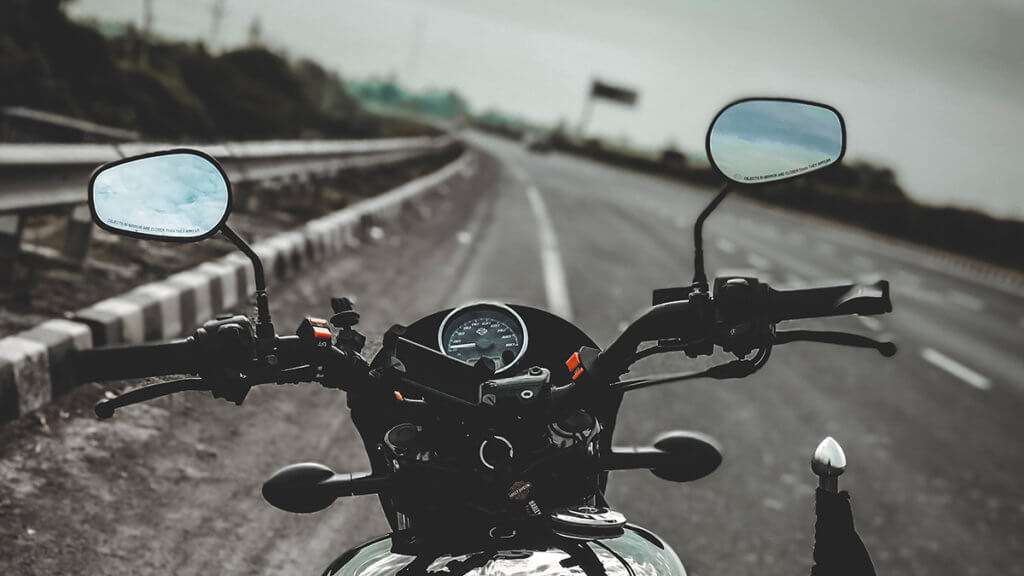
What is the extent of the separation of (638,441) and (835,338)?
3831mm

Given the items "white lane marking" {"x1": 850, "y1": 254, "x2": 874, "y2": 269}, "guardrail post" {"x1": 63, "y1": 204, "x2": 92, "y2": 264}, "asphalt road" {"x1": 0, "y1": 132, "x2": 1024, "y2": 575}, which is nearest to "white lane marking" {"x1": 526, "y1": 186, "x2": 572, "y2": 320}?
"asphalt road" {"x1": 0, "y1": 132, "x2": 1024, "y2": 575}

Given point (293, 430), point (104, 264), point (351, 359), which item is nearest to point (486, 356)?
point (351, 359)

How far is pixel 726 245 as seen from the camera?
20172 millimetres

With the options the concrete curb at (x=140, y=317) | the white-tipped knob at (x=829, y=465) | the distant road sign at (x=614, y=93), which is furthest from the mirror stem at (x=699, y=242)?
the distant road sign at (x=614, y=93)

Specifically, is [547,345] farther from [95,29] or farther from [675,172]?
[675,172]

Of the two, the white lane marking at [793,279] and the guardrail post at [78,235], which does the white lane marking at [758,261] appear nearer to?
the white lane marking at [793,279]

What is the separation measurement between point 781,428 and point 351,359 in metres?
5.17

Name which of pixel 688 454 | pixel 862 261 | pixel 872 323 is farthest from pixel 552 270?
pixel 862 261

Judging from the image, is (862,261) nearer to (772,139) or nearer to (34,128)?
(34,128)

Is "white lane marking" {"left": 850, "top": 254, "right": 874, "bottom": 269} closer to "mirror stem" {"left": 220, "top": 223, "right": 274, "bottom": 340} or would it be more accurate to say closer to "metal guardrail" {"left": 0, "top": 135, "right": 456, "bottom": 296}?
"metal guardrail" {"left": 0, "top": 135, "right": 456, "bottom": 296}

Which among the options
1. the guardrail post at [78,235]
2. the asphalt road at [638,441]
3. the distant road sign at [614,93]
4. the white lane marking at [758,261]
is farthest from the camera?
the distant road sign at [614,93]

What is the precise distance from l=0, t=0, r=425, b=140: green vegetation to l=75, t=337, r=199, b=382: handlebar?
442 inches

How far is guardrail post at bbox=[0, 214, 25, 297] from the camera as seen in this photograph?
543 cm

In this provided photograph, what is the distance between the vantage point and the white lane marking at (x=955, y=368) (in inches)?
377
